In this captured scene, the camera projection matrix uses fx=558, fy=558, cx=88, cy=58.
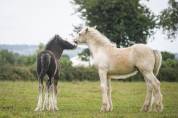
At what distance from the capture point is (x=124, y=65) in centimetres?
1947

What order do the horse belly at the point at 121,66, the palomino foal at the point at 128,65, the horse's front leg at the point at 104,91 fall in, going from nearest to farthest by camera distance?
the palomino foal at the point at 128,65 < the horse's front leg at the point at 104,91 < the horse belly at the point at 121,66

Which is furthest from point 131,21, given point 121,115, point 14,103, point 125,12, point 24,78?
point 121,115

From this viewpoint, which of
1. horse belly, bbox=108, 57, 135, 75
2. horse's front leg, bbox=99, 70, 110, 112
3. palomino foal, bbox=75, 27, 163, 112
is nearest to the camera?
palomino foal, bbox=75, 27, 163, 112

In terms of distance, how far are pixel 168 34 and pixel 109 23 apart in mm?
7771

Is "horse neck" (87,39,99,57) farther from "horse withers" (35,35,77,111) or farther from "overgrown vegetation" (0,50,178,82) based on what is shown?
"overgrown vegetation" (0,50,178,82)

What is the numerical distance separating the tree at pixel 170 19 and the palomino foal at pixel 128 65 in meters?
47.7

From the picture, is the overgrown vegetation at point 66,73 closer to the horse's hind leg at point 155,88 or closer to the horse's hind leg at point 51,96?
the horse's hind leg at point 51,96

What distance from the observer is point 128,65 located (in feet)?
63.7

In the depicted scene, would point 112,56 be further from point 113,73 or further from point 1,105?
point 1,105

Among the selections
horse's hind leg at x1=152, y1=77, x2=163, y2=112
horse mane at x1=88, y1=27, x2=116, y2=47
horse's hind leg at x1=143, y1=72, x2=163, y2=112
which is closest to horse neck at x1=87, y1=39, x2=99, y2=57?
horse mane at x1=88, y1=27, x2=116, y2=47

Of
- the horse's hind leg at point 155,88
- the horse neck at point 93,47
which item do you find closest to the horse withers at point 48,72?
the horse neck at point 93,47

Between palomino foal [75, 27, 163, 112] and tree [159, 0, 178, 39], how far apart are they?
47.7 metres

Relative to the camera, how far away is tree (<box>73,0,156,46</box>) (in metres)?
70.2

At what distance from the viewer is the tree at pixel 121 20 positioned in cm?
7025
